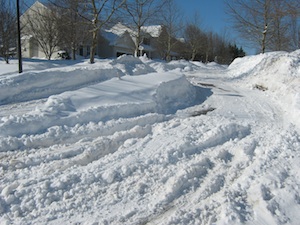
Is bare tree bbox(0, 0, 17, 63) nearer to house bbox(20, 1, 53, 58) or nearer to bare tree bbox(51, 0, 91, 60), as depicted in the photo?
bare tree bbox(51, 0, 91, 60)

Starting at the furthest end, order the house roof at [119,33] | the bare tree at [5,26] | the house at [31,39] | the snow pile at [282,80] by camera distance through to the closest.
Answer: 1. the house roof at [119,33]
2. the house at [31,39]
3. the bare tree at [5,26]
4. the snow pile at [282,80]

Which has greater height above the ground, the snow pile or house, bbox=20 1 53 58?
house, bbox=20 1 53 58

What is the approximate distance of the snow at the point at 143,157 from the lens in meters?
3.01

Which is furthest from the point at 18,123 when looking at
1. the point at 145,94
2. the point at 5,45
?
the point at 5,45

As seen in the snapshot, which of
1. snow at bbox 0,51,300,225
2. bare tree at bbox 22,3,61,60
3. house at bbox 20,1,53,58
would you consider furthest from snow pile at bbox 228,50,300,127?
house at bbox 20,1,53,58

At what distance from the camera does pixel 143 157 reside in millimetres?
4137

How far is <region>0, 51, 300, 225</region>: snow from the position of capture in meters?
3.01

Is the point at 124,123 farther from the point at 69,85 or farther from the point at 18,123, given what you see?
the point at 69,85

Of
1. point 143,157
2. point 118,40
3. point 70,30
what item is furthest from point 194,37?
point 143,157

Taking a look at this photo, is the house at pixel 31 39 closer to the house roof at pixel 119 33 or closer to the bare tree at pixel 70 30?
the bare tree at pixel 70 30

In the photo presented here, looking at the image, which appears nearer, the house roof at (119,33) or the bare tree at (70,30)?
the bare tree at (70,30)

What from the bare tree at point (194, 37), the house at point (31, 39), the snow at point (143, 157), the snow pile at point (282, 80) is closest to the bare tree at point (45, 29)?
the house at point (31, 39)

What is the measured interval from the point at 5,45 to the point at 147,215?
1821 centimetres

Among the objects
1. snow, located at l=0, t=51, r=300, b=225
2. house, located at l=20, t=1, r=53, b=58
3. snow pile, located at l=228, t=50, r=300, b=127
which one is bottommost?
snow, located at l=0, t=51, r=300, b=225
